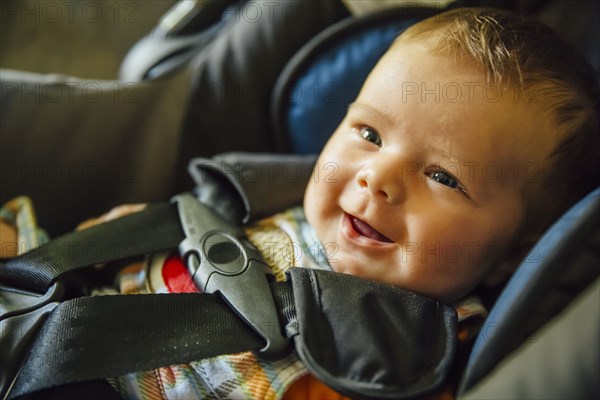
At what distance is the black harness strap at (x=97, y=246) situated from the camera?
2.50ft

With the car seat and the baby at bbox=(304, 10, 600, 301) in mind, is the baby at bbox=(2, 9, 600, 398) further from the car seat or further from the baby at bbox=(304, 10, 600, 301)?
the car seat

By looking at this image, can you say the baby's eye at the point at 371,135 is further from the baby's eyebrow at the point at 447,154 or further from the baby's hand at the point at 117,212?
the baby's hand at the point at 117,212

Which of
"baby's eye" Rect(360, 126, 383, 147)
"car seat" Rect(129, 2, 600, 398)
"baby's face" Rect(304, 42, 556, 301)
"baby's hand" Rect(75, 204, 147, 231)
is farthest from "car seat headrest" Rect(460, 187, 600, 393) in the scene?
"baby's hand" Rect(75, 204, 147, 231)

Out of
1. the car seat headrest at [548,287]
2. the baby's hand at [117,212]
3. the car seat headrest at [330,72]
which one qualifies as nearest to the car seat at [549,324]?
the car seat headrest at [548,287]

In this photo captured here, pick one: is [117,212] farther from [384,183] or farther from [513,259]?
[513,259]

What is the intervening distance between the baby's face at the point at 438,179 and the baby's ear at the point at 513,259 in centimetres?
5


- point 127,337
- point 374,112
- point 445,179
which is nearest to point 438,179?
point 445,179

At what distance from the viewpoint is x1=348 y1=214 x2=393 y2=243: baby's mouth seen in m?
0.77

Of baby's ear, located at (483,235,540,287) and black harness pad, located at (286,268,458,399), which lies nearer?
black harness pad, located at (286,268,458,399)

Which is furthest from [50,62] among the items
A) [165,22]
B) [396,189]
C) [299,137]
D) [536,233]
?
[536,233]

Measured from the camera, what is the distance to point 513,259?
838mm

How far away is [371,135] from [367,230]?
5.0 inches

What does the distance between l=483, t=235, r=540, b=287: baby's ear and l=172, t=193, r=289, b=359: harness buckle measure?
31 cm

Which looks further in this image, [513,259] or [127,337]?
[513,259]
